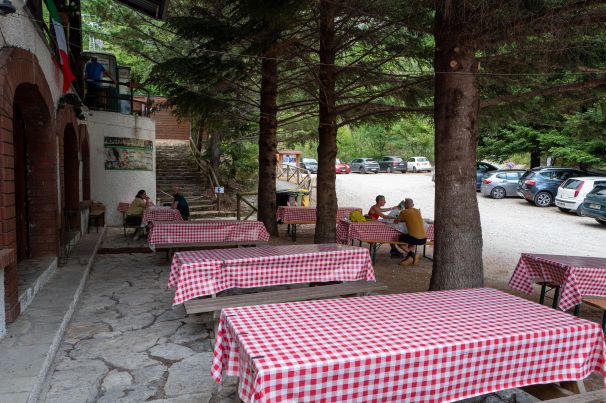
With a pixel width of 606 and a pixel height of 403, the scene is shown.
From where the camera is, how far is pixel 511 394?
3.82 metres

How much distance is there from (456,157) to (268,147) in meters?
6.29

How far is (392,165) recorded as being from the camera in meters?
38.2

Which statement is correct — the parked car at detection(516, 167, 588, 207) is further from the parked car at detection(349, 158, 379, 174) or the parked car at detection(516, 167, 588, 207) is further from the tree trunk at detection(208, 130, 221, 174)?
the parked car at detection(349, 158, 379, 174)

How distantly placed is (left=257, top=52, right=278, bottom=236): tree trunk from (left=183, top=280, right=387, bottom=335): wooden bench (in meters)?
5.61

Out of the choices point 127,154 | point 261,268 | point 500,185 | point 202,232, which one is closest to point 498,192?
point 500,185

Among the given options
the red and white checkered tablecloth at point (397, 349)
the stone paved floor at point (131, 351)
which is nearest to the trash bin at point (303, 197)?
the stone paved floor at point (131, 351)

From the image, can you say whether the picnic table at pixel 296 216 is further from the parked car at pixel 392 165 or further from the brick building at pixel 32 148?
the parked car at pixel 392 165

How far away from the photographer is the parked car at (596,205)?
1479 centimetres

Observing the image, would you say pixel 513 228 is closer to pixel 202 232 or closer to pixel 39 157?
pixel 202 232

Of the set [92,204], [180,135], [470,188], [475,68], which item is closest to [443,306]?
[470,188]

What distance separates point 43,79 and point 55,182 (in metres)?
1.61

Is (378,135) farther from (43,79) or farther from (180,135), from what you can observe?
(43,79)

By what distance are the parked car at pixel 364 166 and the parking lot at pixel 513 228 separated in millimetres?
11702

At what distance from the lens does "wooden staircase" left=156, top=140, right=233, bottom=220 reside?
16.8 metres
